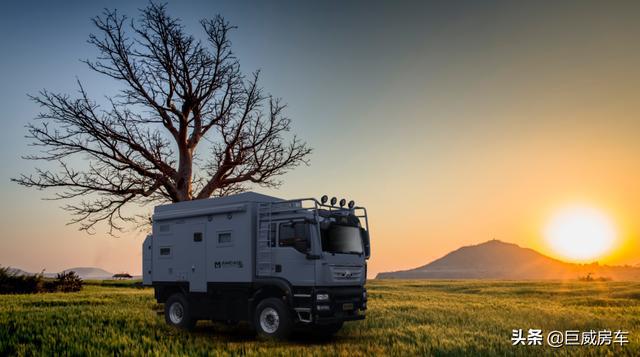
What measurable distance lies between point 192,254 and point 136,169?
940 centimetres

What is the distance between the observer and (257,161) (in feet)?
94.1

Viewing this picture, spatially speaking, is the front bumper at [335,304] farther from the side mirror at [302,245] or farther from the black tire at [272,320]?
the side mirror at [302,245]

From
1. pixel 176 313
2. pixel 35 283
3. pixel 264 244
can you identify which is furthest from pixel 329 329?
pixel 35 283

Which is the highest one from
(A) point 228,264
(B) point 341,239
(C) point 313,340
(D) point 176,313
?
(B) point 341,239

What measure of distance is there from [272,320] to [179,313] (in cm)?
447

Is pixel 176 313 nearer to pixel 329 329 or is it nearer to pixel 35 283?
pixel 329 329

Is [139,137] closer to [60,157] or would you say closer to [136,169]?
[136,169]

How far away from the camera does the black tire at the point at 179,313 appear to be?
18.6 m

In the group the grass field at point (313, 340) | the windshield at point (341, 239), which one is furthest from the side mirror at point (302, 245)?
the grass field at point (313, 340)

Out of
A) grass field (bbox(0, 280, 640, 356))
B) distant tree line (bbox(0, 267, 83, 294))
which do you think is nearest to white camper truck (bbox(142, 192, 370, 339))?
grass field (bbox(0, 280, 640, 356))

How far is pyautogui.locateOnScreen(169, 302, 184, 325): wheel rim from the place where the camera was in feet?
62.3

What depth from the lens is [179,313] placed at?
19.1 m

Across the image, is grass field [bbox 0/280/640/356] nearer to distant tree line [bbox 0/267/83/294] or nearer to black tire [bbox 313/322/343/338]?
black tire [bbox 313/322/343/338]

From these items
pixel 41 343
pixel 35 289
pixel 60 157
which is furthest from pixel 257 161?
pixel 35 289
